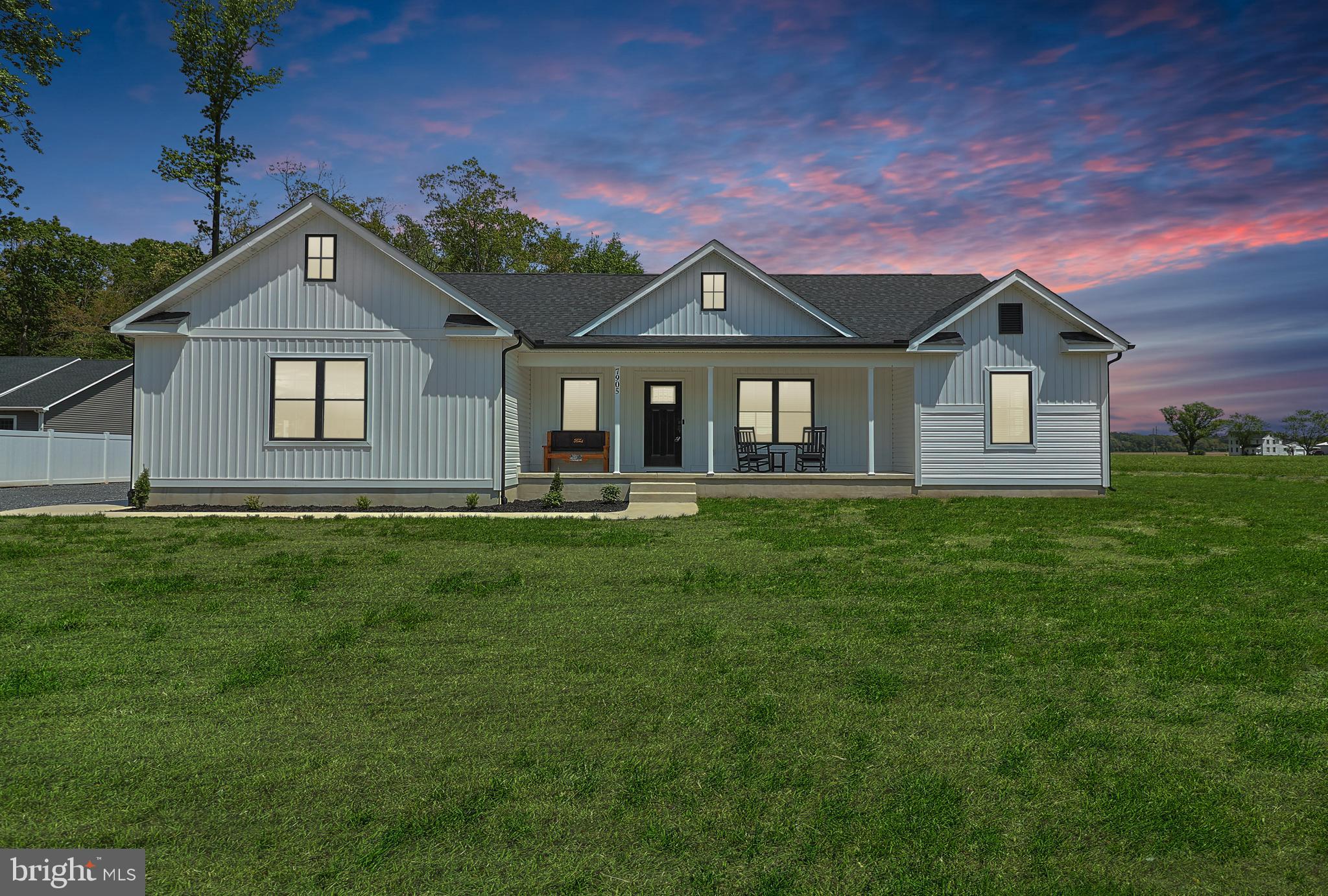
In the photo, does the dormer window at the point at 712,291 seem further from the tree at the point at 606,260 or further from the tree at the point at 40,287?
the tree at the point at 40,287

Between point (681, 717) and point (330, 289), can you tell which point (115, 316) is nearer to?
point (330, 289)

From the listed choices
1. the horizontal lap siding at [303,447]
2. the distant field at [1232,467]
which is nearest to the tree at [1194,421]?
the distant field at [1232,467]

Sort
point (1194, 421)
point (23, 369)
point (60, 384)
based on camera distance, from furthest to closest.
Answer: point (1194, 421) < point (23, 369) < point (60, 384)

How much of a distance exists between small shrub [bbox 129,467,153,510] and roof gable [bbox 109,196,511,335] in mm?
3031

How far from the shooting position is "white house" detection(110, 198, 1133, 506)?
16.4 meters

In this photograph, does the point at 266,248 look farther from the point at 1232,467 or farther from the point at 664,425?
the point at 1232,467

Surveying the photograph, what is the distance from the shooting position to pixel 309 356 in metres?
16.4

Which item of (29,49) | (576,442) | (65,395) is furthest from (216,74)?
(576,442)

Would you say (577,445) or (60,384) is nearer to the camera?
(577,445)

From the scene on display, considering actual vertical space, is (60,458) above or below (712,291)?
below

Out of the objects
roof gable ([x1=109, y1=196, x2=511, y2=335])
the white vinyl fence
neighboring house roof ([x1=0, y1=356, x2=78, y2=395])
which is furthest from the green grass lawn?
neighboring house roof ([x1=0, y1=356, x2=78, y2=395])

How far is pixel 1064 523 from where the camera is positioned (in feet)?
43.0

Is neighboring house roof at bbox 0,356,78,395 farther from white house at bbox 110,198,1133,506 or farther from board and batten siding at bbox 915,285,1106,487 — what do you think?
board and batten siding at bbox 915,285,1106,487

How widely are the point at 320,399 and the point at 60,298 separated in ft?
141
